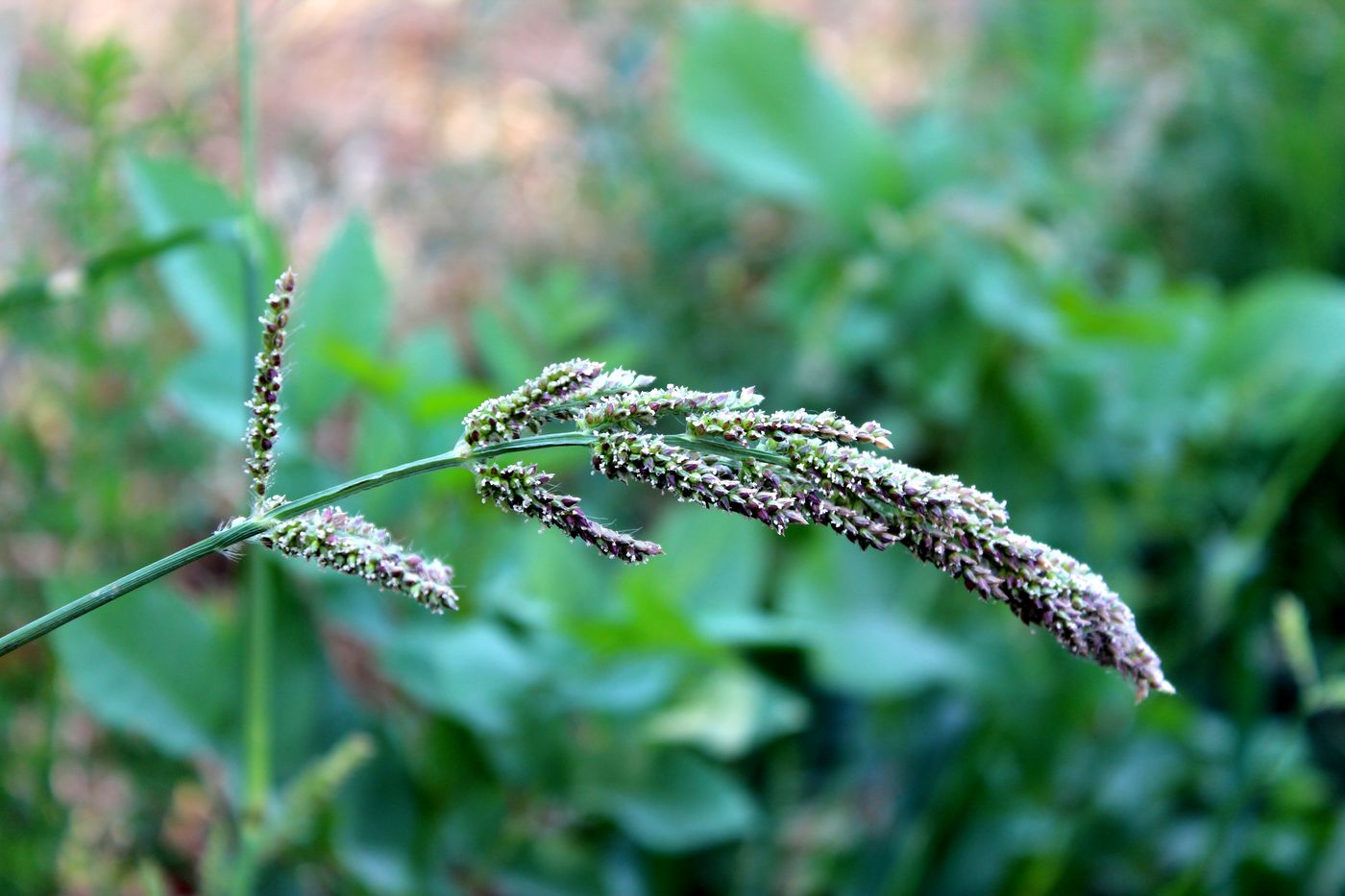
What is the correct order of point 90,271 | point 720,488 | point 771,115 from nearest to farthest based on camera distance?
point 720,488
point 90,271
point 771,115

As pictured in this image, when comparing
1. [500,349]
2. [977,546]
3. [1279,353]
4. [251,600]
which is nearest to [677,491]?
[977,546]

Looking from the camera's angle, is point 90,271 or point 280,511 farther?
point 90,271

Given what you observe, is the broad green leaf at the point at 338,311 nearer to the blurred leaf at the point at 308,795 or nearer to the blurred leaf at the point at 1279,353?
the blurred leaf at the point at 308,795

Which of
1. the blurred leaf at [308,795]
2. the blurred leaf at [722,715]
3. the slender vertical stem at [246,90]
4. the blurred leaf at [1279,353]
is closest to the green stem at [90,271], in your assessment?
the slender vertical stem at [246,90]

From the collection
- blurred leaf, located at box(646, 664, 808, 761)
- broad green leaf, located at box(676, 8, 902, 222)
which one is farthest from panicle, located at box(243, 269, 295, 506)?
broad green leaf, located at box(676, 8, 902, 222)

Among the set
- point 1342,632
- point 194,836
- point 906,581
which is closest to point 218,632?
point 194,836

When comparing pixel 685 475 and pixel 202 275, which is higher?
pixel 202 275

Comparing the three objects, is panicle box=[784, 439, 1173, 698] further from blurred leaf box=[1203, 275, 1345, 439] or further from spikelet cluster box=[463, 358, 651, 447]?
blurred leaf box=[1203, 275, 1345, 439]

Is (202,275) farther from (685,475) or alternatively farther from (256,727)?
(685,475)
